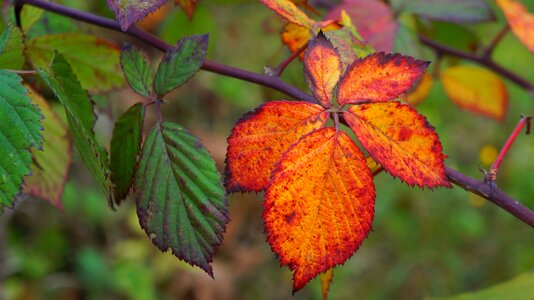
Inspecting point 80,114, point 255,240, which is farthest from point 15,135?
point 255,240

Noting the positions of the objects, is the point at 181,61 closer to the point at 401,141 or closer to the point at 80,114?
the point at 80,114

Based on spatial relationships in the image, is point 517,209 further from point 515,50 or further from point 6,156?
point 515,50

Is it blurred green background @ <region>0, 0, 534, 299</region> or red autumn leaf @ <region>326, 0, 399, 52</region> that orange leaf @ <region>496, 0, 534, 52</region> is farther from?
blurred green background @ <region>0, 0, 534, 299</region>

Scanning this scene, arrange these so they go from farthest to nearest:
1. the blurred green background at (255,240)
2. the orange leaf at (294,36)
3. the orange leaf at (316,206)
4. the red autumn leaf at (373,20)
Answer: the blurred green background at (255,240), the red autumn leaf at (373,20), the orange leaf at (294,36), the orange leaf at (316,206)

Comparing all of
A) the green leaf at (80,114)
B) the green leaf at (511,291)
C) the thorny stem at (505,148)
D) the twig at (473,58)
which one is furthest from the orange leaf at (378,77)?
the twig at (473,58)

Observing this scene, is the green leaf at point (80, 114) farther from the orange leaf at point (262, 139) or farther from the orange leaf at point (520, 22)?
the orange leaf at point (520, 22)

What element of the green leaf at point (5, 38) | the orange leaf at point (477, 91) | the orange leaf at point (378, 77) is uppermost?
the green leaf at point (5, 38)
